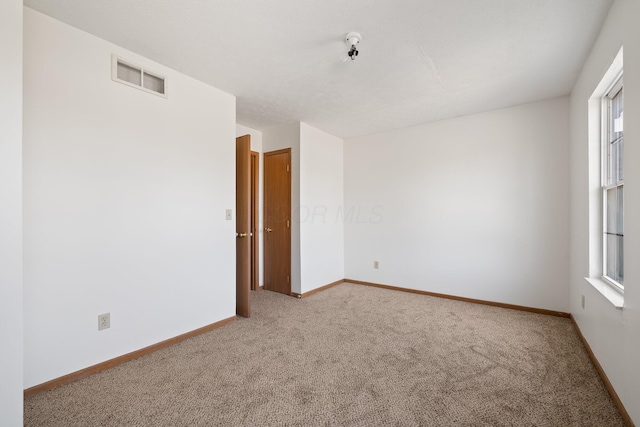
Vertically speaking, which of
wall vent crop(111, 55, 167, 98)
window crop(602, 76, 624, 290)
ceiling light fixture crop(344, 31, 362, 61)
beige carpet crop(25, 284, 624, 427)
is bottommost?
beige carpet crop(25, 284, 624, 427)

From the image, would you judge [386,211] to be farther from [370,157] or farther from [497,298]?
[497,298]

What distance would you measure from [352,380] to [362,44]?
8.30 ft

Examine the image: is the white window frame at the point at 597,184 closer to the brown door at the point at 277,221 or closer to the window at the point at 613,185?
the window at the point at 613,185

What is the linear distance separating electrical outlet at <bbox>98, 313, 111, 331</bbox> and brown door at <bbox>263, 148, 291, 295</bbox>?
232 cm

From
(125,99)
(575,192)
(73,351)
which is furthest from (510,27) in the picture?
(73,351)

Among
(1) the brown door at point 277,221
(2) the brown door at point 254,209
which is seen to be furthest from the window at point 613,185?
(2) the brown door at point 254,209

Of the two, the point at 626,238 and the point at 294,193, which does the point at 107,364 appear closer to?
the point at 294,193

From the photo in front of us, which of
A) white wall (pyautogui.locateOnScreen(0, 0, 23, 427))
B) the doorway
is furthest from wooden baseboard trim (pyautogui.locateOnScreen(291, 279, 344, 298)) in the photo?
white wall (pyautogui.locateOnScreen(0, 0, 23, 427))

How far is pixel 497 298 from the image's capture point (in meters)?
3.66

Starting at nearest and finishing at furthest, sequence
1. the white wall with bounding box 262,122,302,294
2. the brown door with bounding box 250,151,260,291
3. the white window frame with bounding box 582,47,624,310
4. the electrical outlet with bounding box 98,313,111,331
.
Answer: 1. the electrical outlet with bounding box 98,313,111,331
2. the white window frame with bounding box 582,47,624,310
3. the white wall with bounding box 262,122,302,294
4. the brown door with bounding box 250,151,260,291

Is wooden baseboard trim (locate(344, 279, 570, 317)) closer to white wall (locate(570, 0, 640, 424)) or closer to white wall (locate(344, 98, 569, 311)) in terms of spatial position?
white wall (locate(344, 98, 569, 311))

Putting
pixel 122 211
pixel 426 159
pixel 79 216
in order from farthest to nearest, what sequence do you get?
pixel 426 159 → pixel 122 211 → pixel 79 216

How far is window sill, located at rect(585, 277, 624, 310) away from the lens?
1.77 meters

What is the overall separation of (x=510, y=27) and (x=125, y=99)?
117 inches
